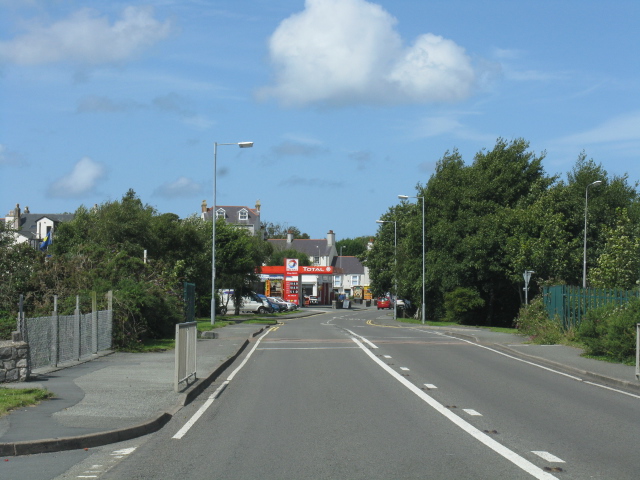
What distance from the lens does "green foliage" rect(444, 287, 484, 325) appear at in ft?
173

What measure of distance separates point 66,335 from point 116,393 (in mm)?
5852

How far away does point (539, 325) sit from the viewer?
30.4m

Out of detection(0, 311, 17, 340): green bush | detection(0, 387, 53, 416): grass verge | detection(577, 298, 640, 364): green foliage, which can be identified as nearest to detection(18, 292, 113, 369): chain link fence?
detection(0, 311, 17, 340): green bush

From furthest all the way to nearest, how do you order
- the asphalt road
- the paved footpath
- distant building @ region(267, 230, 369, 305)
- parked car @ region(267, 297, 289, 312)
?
distant building @ region(267, 230, 369, 305)
parked car @ region(267, 297, 289, 312)
the paved footpath
the asphalt road

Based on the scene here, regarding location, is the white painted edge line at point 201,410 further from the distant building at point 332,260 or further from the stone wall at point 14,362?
the distant building at point 332,260

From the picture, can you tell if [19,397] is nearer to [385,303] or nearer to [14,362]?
[14,362]

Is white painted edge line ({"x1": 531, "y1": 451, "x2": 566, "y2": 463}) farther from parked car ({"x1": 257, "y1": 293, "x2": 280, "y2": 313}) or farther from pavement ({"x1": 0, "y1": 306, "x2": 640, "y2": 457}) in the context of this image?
parked car ({"x1": 257, "y1": 293, "x2": 280, "y2": 313})

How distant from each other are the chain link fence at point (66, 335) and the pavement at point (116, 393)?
38cm

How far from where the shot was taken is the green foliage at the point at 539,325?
28.3 meters

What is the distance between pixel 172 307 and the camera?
27906mm

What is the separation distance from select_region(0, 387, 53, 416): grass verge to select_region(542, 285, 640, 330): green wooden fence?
61.1ft

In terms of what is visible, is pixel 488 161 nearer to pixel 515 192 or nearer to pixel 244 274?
pixel 515 192

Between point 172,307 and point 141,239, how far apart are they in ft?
53.8

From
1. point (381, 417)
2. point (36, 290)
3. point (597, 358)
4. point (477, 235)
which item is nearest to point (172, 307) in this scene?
point (36, 290)
